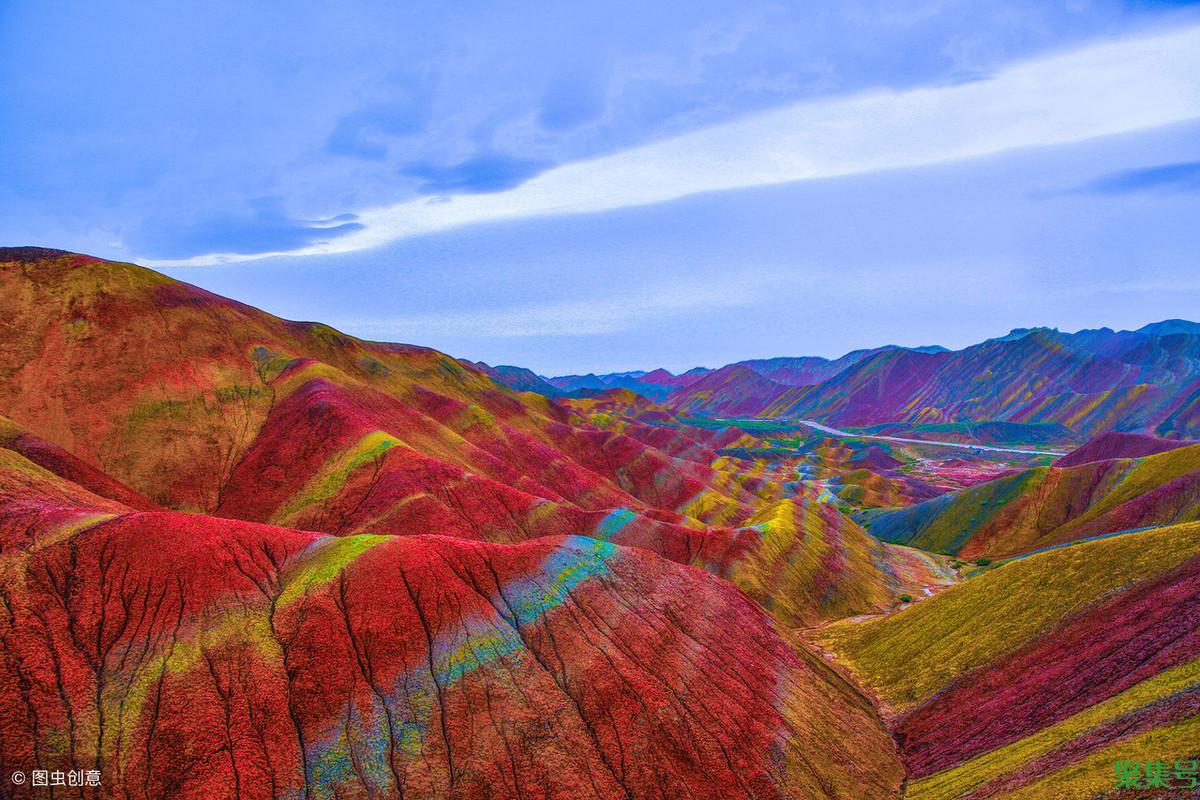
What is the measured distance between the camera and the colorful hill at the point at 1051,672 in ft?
90.5

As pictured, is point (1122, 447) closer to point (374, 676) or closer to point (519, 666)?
point (519, 666)

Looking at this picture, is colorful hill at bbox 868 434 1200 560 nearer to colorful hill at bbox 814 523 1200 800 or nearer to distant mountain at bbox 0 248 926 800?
colorful hill at bbox 814 523 1200 800

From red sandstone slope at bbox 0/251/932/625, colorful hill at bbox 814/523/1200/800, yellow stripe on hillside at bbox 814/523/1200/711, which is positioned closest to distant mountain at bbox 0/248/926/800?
colorful hill at bbox 814/523/1200/800

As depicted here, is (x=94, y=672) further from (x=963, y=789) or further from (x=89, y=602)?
(x=963, y=789)

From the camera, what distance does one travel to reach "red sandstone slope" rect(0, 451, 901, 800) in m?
27.9

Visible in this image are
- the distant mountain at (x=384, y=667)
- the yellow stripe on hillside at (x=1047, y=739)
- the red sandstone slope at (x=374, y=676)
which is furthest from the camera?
the yellow stripe on hillside at (x=1047, y=739)

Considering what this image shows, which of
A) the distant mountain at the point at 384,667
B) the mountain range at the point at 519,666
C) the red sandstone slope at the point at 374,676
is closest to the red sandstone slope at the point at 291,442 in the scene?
the mountain range at the point at 519,666

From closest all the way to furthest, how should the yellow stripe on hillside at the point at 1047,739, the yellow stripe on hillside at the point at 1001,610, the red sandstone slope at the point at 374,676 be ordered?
the red sandstone slope at the point at 374,676 < the yellow stripe on hillside at the point at 1047,739 < the yellow stripe on hillside at the point at 1001,610

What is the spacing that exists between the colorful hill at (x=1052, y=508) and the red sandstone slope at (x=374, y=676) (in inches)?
2584

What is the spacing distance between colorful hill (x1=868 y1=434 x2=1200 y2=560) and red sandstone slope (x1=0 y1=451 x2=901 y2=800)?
6564 cm

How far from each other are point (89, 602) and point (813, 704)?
1687 inches

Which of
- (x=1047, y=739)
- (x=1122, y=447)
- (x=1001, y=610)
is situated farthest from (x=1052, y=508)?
(x=1047, y=739)

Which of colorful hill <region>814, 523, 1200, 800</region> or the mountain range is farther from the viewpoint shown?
the mountain range

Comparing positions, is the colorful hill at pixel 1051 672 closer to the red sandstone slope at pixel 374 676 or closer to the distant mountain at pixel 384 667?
the distant mountain at pixel 384 667
